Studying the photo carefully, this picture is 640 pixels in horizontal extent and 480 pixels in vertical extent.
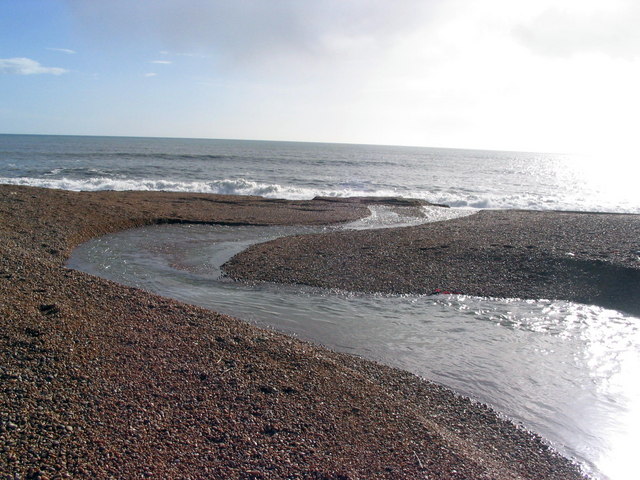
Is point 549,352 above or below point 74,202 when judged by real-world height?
below

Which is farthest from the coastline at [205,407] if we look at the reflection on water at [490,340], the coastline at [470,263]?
the coastline at [470,263]

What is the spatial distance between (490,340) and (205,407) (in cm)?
599

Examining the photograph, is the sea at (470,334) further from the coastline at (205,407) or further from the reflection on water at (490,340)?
the coastline at (205,407)

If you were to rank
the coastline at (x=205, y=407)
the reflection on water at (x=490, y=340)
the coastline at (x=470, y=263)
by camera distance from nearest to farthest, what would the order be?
the coastline at (x=205, y=407)
the reflection on water at (x=490, y=340)
the coastline at (x=470, y=263)

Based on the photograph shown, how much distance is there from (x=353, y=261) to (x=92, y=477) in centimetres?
1055

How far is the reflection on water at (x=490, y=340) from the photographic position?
6355 millimetres

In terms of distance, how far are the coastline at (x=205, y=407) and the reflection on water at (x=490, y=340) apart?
67cm

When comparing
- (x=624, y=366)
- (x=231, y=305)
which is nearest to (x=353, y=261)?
(x=231, y=305)

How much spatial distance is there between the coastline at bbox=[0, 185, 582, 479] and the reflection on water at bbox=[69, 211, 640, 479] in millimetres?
672

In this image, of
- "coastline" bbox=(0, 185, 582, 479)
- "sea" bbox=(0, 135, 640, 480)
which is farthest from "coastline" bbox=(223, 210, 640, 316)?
"coastline" bbox=(0, 185, 582, 479)

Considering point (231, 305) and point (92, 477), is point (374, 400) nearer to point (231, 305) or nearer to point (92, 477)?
point (92, 477)

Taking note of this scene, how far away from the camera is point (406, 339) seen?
28.9ft

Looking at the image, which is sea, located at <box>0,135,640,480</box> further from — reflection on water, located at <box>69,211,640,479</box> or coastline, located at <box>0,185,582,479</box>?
coastline, located at <box>0,185,582,479</box>

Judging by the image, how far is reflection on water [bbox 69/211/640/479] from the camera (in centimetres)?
636
